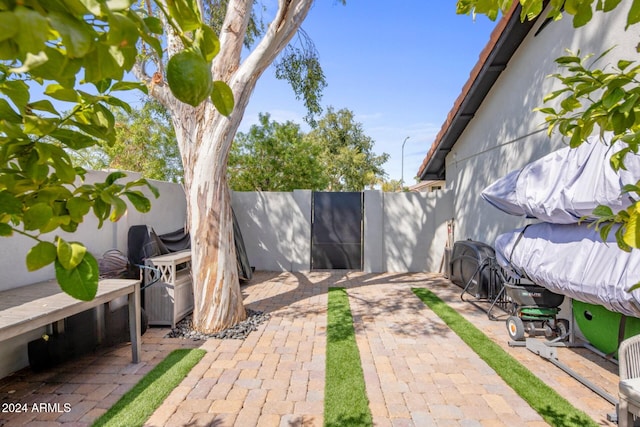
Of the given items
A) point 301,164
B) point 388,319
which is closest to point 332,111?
point 301,164

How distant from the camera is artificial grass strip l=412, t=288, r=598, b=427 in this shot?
9.28 ft

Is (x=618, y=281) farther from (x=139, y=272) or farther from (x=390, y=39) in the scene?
(x=390, y=39)

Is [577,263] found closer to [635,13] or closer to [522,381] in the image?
[522,381]

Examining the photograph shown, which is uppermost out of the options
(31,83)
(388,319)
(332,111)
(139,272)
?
(332,111)

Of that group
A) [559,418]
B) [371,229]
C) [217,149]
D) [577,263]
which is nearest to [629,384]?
[559,418]

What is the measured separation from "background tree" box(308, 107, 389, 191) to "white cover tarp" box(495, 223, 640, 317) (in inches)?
998

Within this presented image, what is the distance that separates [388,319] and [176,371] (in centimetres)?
324

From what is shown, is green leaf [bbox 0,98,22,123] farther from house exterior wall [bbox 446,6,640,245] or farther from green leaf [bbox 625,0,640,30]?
house exterior wall [bbox 446,6,640,245]

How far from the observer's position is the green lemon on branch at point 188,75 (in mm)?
586

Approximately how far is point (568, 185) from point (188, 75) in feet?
13.1

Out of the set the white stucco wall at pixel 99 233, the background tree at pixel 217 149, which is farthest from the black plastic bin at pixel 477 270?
the white stucco wall at pixel 99 233

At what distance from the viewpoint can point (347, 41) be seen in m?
7.82

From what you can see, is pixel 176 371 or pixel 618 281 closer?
pixel 618 281

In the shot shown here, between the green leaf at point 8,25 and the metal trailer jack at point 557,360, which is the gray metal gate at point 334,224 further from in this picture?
the green leaf at point 8,25
